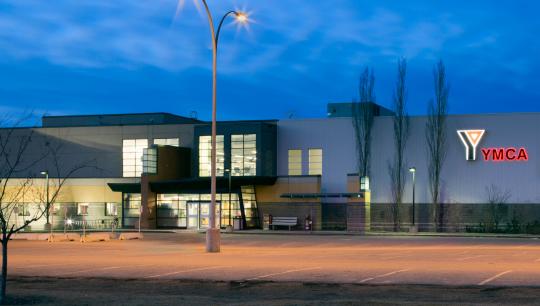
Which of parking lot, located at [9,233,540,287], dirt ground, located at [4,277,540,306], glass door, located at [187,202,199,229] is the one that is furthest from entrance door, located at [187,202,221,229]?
dirt ground, located at [4,277,540,306]

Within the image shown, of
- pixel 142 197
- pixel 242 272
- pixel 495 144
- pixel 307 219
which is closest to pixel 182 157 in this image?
pixel 142 197

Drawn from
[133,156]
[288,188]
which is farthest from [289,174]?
[133,156]

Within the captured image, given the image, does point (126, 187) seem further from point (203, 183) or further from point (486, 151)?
point (486, 151)

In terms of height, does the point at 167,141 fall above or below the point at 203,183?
above

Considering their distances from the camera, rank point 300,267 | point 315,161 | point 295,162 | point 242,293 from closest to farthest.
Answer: point 242,293 → point 300,267 → point 315,161 → point 295,162

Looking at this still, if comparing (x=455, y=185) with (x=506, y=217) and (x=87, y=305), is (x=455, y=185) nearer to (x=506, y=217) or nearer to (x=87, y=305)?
(x=506, y=217)

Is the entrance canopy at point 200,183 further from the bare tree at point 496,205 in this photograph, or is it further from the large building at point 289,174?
the bare tree at point 496,205

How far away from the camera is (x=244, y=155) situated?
6775 cm

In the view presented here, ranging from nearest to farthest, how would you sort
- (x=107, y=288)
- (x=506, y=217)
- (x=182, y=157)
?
(x=107, y=288) < (x=506, y=217) < (x=182, y=157)

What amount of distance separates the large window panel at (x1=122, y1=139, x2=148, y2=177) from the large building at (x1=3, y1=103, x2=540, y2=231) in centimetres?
9

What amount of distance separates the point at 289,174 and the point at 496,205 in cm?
1710

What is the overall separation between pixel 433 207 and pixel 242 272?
43724mm

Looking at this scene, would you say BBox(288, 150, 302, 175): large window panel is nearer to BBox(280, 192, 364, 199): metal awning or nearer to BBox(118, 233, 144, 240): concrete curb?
BBox(280, 192, 364, 199): metal awning

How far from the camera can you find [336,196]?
6431 cm
